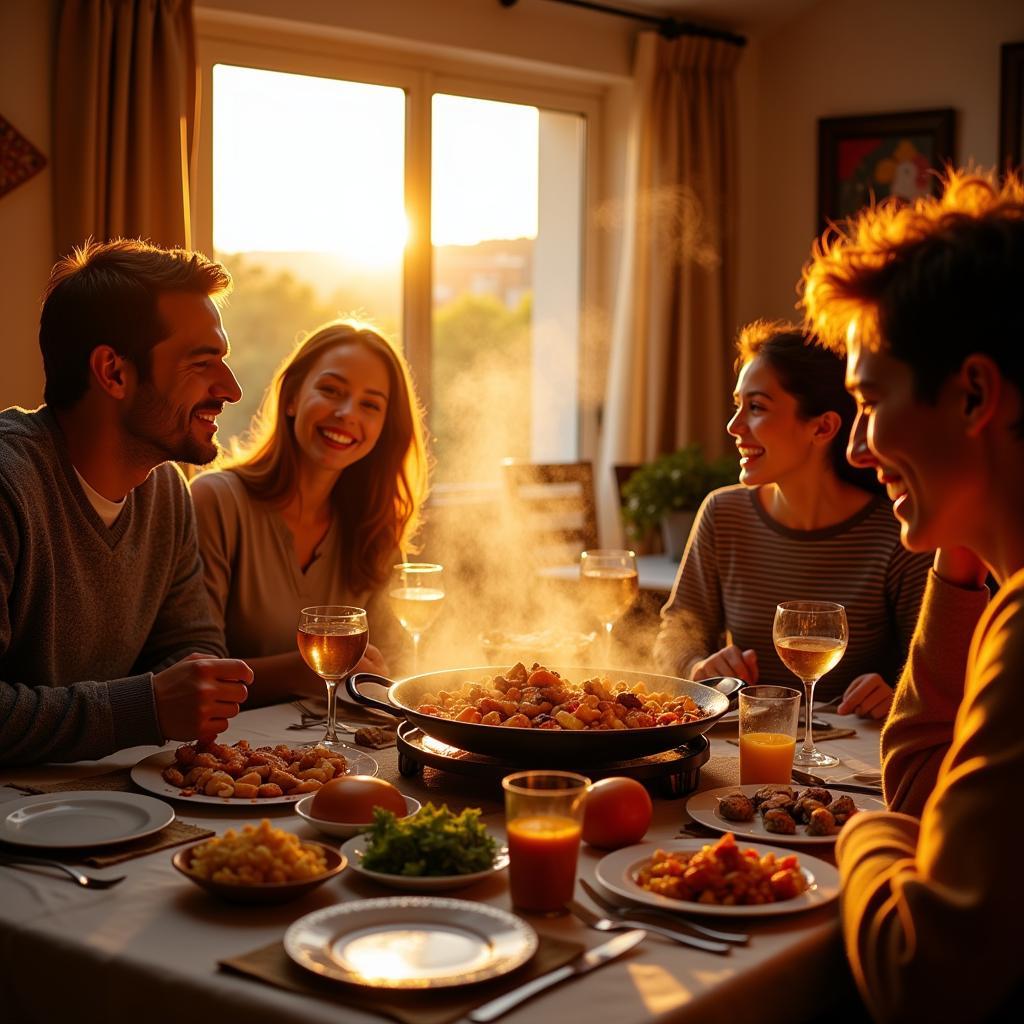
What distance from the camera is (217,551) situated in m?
2.69

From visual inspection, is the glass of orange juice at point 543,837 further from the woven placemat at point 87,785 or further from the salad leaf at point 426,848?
the woven placemat at point 87,785

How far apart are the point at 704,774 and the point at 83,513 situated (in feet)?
3.37

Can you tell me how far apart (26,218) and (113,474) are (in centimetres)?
194

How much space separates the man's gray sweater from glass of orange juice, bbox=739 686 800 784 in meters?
0.78

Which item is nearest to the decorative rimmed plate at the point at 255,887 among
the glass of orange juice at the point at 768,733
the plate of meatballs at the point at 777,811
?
the plate of meatballs at the point at 777,811

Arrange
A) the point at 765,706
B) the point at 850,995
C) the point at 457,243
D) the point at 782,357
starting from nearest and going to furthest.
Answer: the point at 850,995 < the point at 765,706 < the point at 782,357 < the point at 457,243

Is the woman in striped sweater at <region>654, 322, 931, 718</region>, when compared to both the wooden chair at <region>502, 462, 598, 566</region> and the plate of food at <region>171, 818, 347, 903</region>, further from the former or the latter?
the wooden chair at <region>502, 462, 598, 566</region>

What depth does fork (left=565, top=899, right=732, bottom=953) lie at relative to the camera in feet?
4.00

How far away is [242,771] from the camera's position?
5.59ft

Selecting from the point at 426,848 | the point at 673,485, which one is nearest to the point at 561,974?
the point at 426,848

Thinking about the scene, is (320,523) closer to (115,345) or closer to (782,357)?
(115,345)

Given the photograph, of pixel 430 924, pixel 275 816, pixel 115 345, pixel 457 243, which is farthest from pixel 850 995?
pixel 457 243

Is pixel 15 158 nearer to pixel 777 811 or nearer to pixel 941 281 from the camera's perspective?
pixel 777 811

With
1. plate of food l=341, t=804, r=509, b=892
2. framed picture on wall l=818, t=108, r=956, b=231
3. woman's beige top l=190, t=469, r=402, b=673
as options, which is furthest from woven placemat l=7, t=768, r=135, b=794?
framed picture on wall l=818, t=108, r=956, b=231
